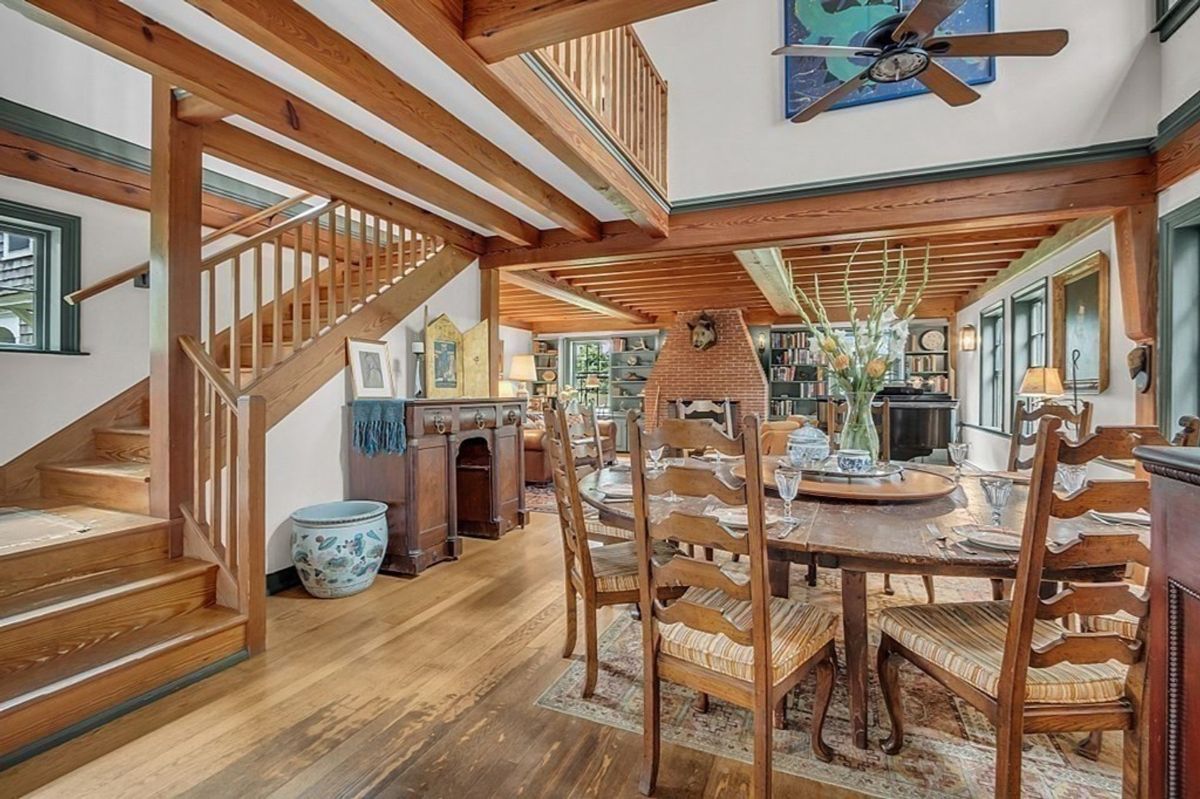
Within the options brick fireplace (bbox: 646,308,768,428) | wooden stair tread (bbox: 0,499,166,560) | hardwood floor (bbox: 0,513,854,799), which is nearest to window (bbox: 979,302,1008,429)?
brick fireplace (bbox: 646,308,768,428)

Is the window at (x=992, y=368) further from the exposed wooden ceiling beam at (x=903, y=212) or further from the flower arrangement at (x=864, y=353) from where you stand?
the flower arrangement at (x=864, y=353)

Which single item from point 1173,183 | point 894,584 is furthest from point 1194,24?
point 894,584

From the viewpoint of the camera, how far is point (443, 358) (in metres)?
4.20

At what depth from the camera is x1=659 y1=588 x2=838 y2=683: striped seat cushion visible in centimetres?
146

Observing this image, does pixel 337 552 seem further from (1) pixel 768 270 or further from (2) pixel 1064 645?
(1) pixel 768 270

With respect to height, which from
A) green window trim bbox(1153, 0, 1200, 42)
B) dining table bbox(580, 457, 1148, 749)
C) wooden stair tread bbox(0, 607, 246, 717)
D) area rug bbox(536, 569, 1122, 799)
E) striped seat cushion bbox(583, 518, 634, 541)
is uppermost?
green window trim bbox(1153, 0, 1200, 42)

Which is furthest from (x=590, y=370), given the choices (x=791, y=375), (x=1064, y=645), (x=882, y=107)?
(x=1064, y=645)

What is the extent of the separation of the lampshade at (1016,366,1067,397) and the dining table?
226cm

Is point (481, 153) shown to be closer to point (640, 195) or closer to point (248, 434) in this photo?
point (640, 195)

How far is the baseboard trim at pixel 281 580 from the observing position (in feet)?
Answer: 9.96

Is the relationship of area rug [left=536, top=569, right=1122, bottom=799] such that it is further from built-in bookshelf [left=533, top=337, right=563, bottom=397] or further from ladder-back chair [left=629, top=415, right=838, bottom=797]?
built-in bookshelf [left=533, top=337, right=563, bottom=397]

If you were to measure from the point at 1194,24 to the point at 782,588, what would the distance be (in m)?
3.39

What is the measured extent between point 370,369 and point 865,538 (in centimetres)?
305

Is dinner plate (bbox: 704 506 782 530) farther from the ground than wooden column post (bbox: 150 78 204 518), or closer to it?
closer to it
